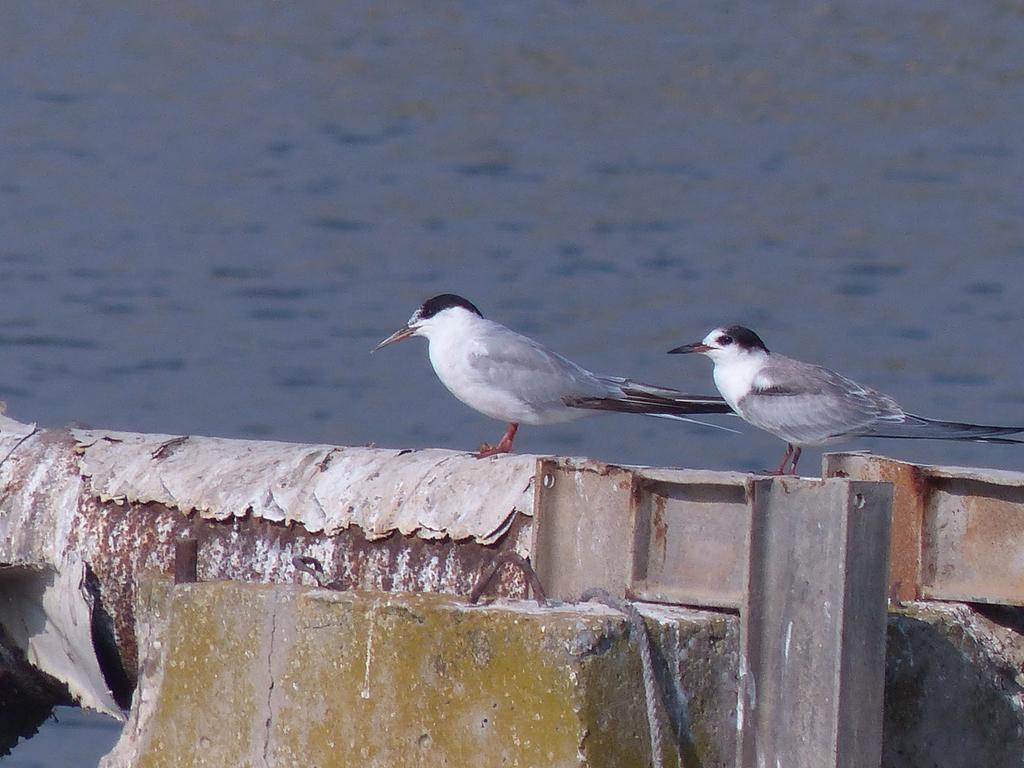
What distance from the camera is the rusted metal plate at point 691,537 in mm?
3271

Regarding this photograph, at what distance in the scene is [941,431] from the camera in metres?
5.05

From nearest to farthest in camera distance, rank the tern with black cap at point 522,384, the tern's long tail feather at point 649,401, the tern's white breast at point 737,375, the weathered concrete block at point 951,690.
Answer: the weathered concrete block at point 951,690 < the tern's long tail feather at point 649,401 < the tern's white breast at point 737,375 < the tern with black cap at point 522,384

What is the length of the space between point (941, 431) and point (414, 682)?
251cm

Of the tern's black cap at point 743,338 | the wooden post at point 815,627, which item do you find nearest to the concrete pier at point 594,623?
the wooden post at point 815,627

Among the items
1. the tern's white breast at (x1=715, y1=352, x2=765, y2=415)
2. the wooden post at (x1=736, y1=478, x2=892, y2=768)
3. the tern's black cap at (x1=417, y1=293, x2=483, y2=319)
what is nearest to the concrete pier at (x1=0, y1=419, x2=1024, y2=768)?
the wooden post at (x1=736, y1=478, x2=892, y2=768)

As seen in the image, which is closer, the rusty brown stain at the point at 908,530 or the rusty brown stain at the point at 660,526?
the rusty brown stain at the point at 660,526

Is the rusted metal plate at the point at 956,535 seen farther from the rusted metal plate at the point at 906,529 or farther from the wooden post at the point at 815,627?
the wooden post at the point at 815,627

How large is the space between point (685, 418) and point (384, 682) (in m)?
2.72

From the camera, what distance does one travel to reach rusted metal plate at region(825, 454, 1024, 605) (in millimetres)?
3711

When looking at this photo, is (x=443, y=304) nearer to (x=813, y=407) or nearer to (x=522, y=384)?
(x=522, y=384)

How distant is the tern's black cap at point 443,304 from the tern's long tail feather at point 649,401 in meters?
0.73

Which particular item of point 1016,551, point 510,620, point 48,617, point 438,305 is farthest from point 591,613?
point 438,305

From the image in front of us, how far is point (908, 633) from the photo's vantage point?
143 inches

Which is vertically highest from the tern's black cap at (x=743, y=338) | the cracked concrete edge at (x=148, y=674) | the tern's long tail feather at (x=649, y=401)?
the tern's black cap at (x=743, y=338)
